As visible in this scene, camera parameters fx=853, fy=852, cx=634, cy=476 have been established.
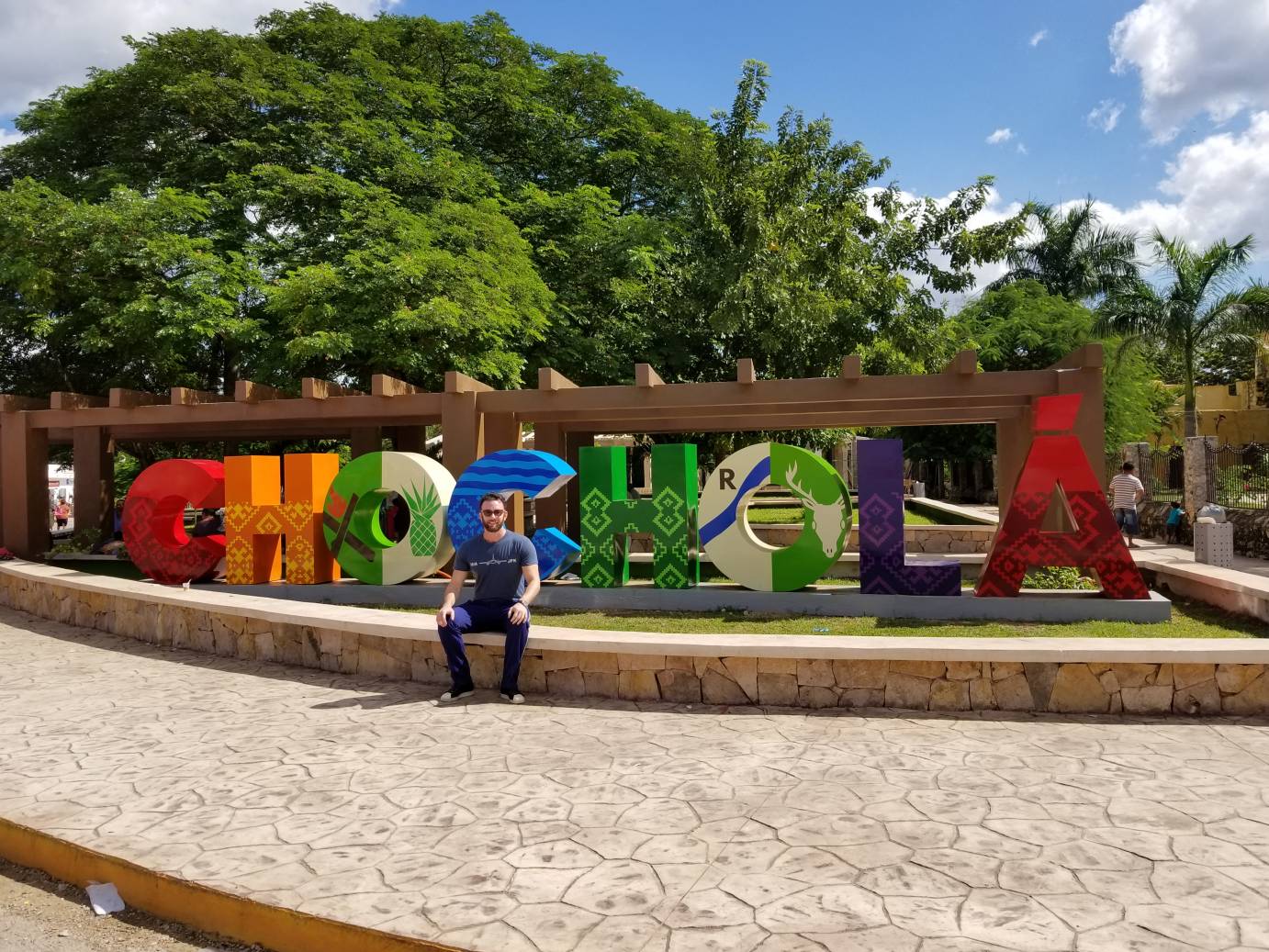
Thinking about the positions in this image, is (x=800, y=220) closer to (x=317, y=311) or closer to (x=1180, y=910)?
(x=317, y=311)

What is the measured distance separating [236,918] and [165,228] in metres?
18.5

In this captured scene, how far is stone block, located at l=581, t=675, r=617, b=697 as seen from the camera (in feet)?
22.8

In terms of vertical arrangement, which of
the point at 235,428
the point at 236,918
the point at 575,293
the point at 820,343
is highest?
the point at 575,293

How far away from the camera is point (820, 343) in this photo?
703 inches

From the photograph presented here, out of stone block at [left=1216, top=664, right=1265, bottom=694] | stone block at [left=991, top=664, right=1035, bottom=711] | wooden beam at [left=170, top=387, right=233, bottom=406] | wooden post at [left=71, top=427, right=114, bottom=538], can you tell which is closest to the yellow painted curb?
stone block at [left=991, top=664, right=1035, bottom=711]

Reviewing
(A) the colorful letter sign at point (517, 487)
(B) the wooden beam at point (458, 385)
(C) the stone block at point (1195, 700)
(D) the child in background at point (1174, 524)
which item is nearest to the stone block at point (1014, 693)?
(C) the stone block at point (1195, 700)

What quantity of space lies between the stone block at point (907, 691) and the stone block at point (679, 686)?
147 cm

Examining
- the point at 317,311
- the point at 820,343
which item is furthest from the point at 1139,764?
the point at 317,311

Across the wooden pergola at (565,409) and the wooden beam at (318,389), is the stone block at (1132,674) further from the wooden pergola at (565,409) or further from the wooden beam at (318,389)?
the wooden beam at (318,389)

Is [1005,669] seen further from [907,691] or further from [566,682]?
[566,682]

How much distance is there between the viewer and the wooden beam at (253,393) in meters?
12.7

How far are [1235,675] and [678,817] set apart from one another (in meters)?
4.45

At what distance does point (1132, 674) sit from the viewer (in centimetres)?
624

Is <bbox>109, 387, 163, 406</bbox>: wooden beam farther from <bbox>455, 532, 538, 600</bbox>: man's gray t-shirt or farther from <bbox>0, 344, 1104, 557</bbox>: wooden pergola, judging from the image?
<bbox>455, 532, 538, 600</bbox>: man's gray t-shirt
